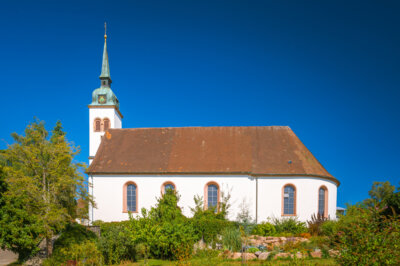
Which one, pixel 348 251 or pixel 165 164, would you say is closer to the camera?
pixel 348 251

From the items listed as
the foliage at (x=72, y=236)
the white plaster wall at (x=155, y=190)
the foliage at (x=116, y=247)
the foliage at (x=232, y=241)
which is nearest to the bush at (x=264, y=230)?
the white plaster wall at (x=155, y=190)

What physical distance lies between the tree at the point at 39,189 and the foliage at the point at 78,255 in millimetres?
1052

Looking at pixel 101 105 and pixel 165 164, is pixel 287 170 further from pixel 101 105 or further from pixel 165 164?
pixel 101 105

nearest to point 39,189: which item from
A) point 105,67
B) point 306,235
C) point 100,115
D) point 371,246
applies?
point 371,246

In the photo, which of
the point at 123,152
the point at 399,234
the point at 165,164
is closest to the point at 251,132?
the point at 165,164

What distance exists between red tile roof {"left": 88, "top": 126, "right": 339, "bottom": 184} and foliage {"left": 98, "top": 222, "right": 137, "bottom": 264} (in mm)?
8779

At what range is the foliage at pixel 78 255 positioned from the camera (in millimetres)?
11305

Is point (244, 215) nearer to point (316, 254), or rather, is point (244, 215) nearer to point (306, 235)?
point (306, 235)

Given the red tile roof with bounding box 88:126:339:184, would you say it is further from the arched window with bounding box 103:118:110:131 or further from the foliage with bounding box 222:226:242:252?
the foliage with bounding box 222:226:242:252

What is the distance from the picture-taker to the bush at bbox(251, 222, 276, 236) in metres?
18.8

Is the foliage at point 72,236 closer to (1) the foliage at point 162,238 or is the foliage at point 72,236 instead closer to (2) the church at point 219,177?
(1) the foliage at point 162,238

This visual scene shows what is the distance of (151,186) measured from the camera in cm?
2188

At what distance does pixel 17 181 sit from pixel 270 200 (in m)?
17.6

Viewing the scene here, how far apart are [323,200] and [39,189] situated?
69.2ft
